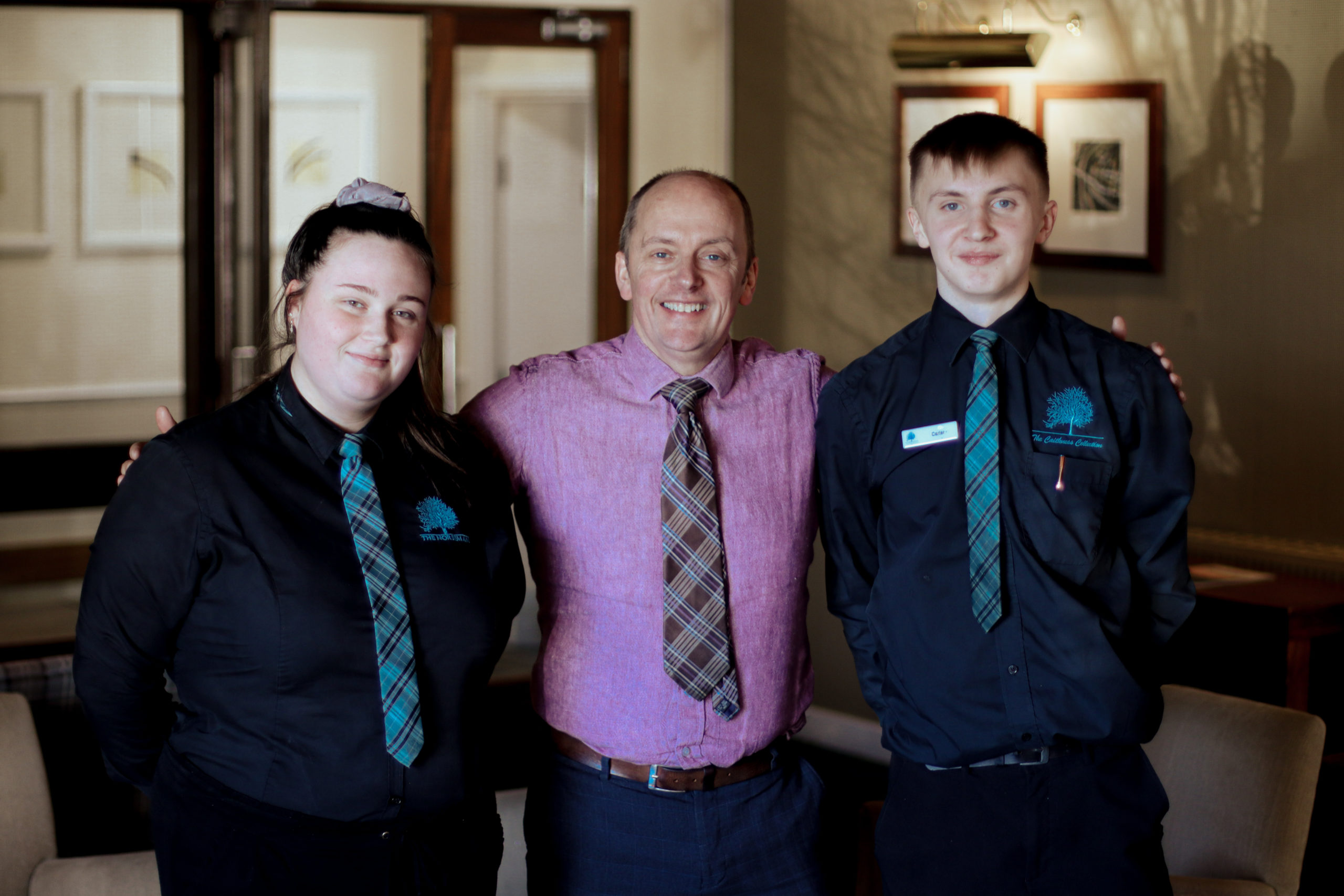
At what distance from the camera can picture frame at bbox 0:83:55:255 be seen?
638 cm

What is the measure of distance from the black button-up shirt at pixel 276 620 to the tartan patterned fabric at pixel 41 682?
3.66 feet

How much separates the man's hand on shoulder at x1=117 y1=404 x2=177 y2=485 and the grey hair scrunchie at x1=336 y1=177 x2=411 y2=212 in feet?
1.26

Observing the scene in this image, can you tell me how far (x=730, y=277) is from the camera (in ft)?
7.17

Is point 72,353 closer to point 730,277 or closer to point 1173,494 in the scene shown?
point 730,277

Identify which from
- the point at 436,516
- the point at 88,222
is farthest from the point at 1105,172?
the point at 88,222

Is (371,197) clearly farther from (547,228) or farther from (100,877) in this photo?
(547,228)

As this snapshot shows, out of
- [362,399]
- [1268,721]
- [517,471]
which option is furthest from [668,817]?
[1268,721]

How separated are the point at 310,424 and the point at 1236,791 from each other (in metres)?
1.86

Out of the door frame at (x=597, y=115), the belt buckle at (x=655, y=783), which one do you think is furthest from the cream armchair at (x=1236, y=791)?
the door frame at (x=597, y=115)

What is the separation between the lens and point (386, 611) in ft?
5.69

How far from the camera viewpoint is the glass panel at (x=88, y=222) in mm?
6426

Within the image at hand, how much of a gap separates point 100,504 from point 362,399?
504 centimetres

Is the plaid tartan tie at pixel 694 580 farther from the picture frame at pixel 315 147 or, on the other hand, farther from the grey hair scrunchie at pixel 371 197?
the picture frame at pixel 315 147

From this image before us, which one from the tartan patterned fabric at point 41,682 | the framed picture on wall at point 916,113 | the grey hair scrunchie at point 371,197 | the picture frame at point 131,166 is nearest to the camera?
the grey hair scrunchie at point 371,197
